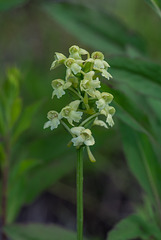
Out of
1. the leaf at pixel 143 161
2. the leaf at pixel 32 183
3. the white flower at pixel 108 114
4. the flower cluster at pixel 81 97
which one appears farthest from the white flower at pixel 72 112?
the leaf at pixel 32 183

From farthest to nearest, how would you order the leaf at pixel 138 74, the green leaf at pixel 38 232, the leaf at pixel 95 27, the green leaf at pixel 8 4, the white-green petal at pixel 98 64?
the leaf at pixel 95 27 < the green leaf at pixel 8 4 < the green leaf at pixel 38 232 < the leaf at pixel 138 74 < the white-green petal at pixel 98 64

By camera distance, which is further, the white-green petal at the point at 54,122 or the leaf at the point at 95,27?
the leaf at the point at 95,27

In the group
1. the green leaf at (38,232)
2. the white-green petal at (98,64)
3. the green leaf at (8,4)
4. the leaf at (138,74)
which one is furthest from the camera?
the green leaf at (8,4)

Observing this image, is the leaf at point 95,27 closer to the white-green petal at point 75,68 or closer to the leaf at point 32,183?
the leaf at point 32,183

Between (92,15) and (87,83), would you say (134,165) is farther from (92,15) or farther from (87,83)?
(92,15)

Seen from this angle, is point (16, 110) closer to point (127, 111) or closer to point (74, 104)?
point (127, 111)

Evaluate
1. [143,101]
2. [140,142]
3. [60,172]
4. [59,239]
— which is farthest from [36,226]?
[143,101]

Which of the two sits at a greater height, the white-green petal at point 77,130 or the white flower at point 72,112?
the white flower at point 72,112
